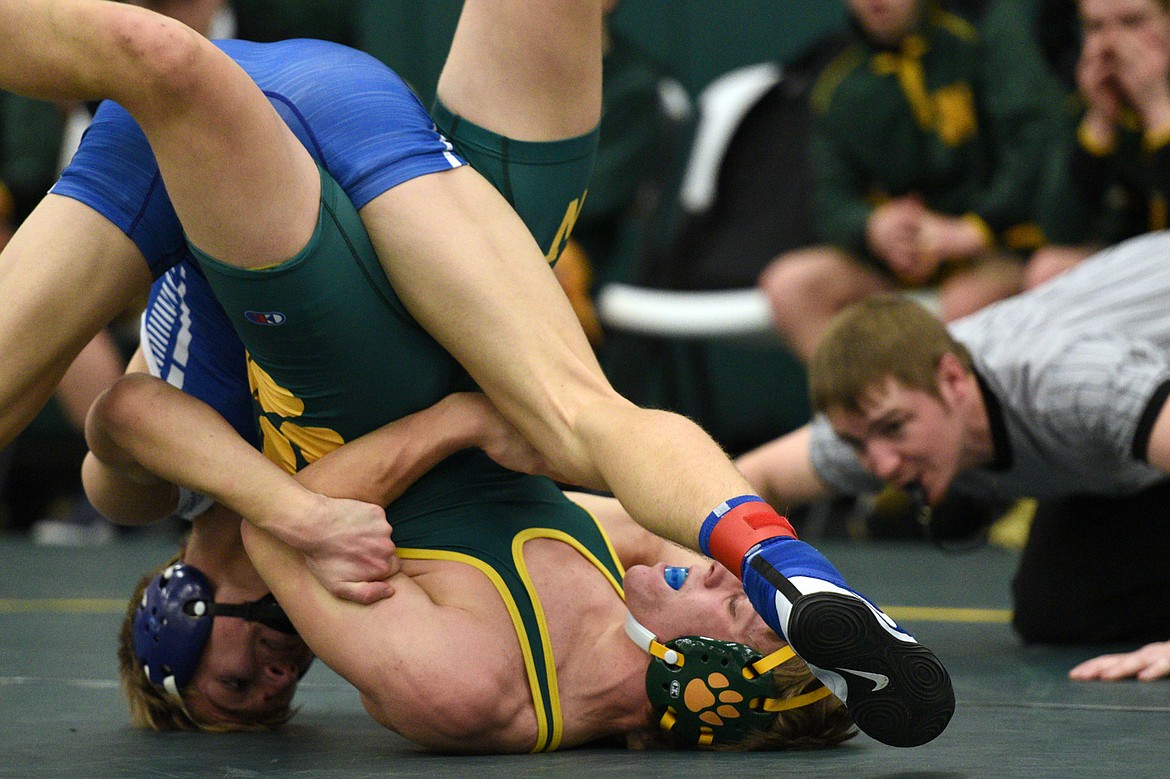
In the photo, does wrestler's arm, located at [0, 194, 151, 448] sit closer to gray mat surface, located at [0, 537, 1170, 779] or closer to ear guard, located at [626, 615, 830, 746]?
gray mat surface, located at [0, 537, 1170, 779]

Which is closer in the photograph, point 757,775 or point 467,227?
point 757,775

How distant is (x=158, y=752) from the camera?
252 centimetres

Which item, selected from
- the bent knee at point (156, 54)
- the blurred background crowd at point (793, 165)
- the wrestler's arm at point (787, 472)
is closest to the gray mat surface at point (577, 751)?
the wrestler's arm at point (787, 472)

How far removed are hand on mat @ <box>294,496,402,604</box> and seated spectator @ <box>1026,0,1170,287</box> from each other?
2.88 metres

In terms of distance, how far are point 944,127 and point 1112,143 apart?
90cm

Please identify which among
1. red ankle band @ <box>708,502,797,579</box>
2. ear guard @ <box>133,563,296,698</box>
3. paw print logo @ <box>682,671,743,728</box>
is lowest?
ear guard @ <box>133,563,296,698</box>

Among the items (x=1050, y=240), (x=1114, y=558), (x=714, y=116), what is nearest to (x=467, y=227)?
(x=1114, y=558)

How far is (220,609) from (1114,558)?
2148mm

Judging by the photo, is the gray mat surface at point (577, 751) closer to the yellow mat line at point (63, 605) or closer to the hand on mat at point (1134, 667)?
the hand on mat at point (1134, 667)

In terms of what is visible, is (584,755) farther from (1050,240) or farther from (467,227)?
(1050,240)

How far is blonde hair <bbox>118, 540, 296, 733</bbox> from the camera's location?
275 cm

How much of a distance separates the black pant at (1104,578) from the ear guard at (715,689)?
1521 mm

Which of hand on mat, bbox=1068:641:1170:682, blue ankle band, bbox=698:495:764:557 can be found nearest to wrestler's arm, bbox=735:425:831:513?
hand on mat, bbox=1068:641:1170:682

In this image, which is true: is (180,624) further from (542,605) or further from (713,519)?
(713,519)
